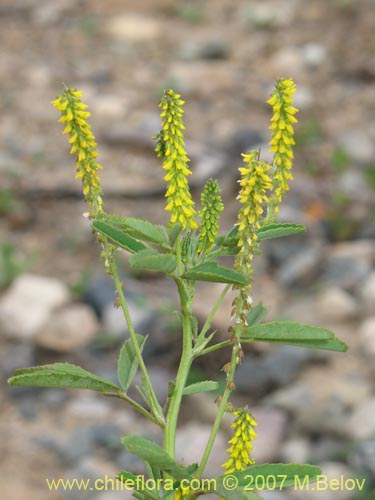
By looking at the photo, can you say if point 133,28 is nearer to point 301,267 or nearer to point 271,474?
point 301,267

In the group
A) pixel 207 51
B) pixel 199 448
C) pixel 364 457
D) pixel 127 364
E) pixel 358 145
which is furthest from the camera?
pixel 207 51

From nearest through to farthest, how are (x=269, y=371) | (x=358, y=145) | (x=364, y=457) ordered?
(x=364, y=457)
(x=269, y=371)
(x=358, y=145)

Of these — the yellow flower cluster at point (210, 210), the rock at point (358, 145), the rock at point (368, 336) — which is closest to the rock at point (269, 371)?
the rock at point (368, 336)

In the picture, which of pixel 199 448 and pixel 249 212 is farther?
pixel 199 448

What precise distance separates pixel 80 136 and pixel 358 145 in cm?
658

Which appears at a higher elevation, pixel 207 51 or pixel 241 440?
pixel 207 51

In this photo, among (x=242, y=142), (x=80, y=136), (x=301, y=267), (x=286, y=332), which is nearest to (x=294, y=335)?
(x=286, y=332)

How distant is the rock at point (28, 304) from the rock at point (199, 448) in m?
1.50

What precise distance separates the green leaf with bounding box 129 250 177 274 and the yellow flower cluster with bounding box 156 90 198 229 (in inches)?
2.0

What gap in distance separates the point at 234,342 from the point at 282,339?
0.44 feet

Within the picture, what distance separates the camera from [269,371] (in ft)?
16.7

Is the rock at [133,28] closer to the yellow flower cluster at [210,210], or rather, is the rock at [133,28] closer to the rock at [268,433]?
the rock at [268,433]

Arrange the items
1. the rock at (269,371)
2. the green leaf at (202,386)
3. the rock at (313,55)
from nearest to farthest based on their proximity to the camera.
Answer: the green leaf at (202,386)
the rock at (269,371)
the rock at (313,55)

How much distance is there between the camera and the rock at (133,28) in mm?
9789
